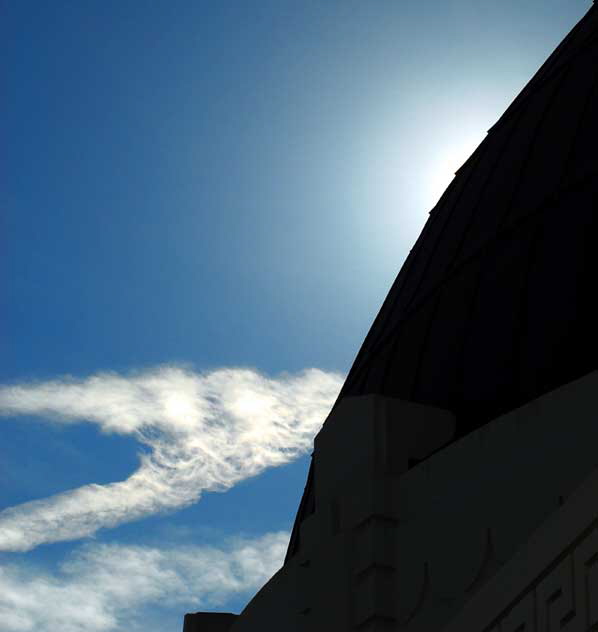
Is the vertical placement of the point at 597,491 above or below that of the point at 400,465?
below

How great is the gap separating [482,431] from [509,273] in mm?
3347

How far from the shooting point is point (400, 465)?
34.9 feet

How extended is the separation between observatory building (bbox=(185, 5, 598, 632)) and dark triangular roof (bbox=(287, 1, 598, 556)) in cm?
3

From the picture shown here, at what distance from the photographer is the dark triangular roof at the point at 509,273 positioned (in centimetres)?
1159

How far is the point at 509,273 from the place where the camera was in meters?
12.7

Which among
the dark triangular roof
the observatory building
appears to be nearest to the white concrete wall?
the observatory building

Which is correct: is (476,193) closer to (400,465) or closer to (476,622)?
(400,465)

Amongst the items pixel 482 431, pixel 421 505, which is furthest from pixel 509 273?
pixel 421 505

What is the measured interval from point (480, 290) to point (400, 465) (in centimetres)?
310

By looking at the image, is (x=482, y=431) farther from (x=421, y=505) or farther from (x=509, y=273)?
(x=509, y=273)

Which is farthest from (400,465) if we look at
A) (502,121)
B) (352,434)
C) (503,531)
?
(502,121)

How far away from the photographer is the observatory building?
7.32 metres

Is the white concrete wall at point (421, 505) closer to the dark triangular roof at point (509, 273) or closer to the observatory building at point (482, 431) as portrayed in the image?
the observatory building at point (482, 431)

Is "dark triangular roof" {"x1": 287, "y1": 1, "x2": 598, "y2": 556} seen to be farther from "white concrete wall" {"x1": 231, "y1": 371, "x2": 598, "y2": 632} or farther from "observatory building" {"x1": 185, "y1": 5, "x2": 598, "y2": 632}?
"white concrete wall" {"x1": 231, "y1": 371, "x2": 598, "y2": 632}
